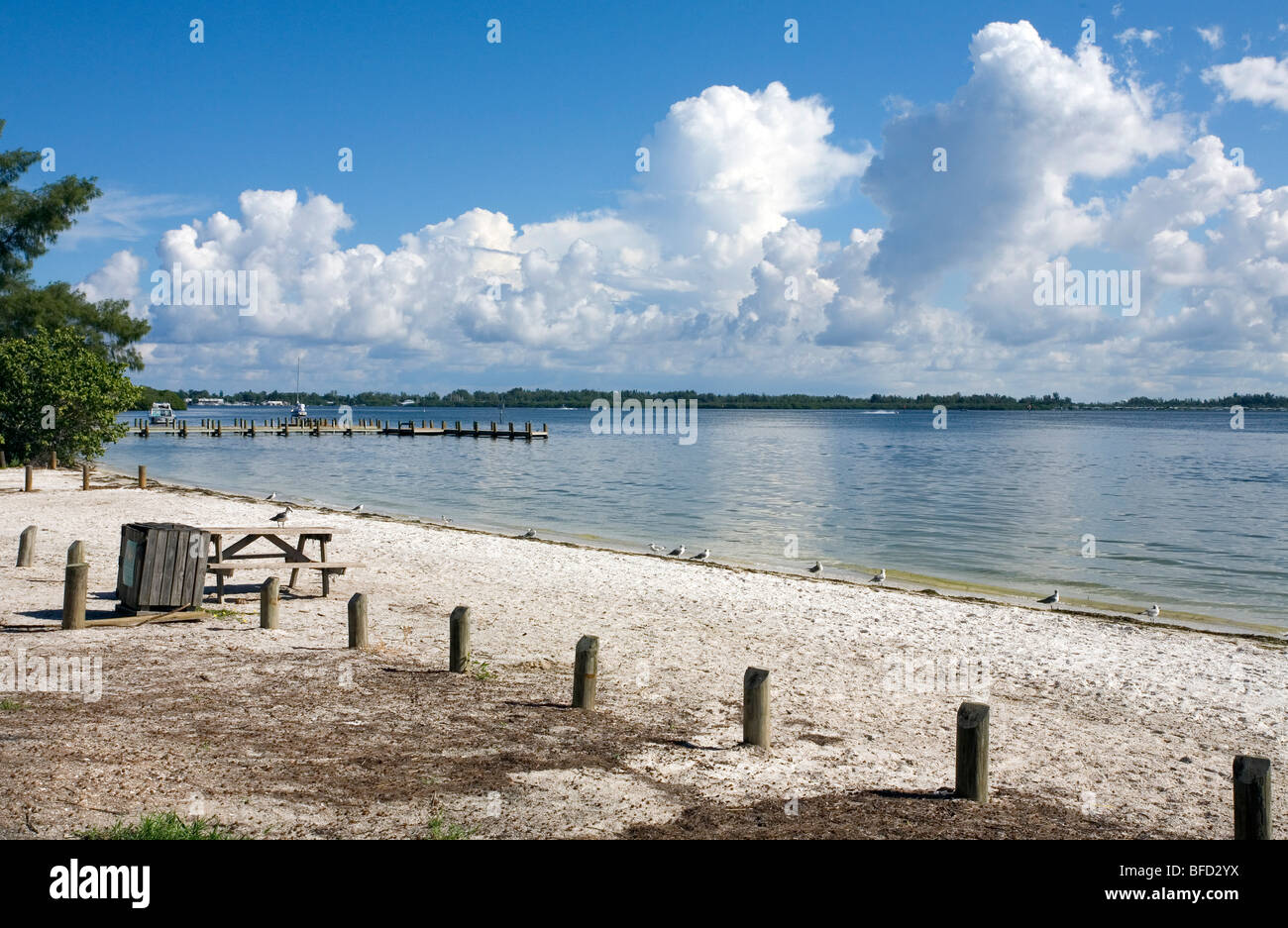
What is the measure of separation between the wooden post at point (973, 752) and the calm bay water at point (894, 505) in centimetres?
1257

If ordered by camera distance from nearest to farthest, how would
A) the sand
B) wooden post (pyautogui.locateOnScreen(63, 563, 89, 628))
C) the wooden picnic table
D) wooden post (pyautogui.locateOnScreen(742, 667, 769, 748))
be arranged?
the sand, wooden post (pyautogui.locateOnScreen(742, 667, 769, 748)), wooden post (pyautogui.locateOnScreen(63, 563, 89, 628)), the wooden picnic table

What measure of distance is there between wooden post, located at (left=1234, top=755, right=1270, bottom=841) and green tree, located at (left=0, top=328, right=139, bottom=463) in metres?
32.0

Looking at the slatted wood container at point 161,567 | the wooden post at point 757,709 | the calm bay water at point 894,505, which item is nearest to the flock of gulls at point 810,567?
the calm bay water at point 894,505

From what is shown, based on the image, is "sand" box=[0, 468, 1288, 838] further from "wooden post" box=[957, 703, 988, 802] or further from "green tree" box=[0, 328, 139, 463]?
"green tree" box=[0, 328, 139, 463]

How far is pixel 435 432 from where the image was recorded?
10169cm

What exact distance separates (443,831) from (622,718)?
292 centimetres

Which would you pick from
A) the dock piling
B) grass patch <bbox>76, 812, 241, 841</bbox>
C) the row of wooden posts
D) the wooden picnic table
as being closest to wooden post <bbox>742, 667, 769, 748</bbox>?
the row of wooden posts

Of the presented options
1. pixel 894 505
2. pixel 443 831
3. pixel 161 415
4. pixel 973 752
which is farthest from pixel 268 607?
pixel 161 415

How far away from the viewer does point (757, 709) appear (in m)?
7.63

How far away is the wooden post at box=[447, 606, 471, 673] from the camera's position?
930cm

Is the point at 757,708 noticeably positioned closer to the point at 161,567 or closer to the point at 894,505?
the point at 161,567

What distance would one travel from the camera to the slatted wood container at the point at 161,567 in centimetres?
1091
